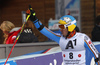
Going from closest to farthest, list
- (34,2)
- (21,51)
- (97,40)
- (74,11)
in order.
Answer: (21,51), (97,40), (74,11), (34,2)

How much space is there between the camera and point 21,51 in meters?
7.94

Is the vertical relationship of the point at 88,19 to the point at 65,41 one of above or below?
below

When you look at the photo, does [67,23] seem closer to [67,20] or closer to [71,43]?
[67,20]

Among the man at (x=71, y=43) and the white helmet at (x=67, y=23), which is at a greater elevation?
the white helmet at (x=67, y=23)

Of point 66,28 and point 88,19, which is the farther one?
point 88,19

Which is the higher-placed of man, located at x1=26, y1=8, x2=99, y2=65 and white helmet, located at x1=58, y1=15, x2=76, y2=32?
white helmet, located at x1=58, y1=15, x2=76, y2=32

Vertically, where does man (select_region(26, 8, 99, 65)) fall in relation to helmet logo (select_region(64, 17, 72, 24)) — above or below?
below

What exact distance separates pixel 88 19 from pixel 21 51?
8.33 metres

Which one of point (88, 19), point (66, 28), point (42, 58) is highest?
point (66, 28)

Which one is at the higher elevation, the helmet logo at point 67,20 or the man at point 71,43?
the helmet logo at point 67,20

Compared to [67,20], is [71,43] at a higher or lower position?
lower

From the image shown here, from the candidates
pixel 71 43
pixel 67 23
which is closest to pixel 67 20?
pixel 67 23

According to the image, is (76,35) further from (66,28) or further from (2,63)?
(2,63)

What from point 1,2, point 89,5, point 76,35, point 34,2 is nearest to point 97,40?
point 76,35
